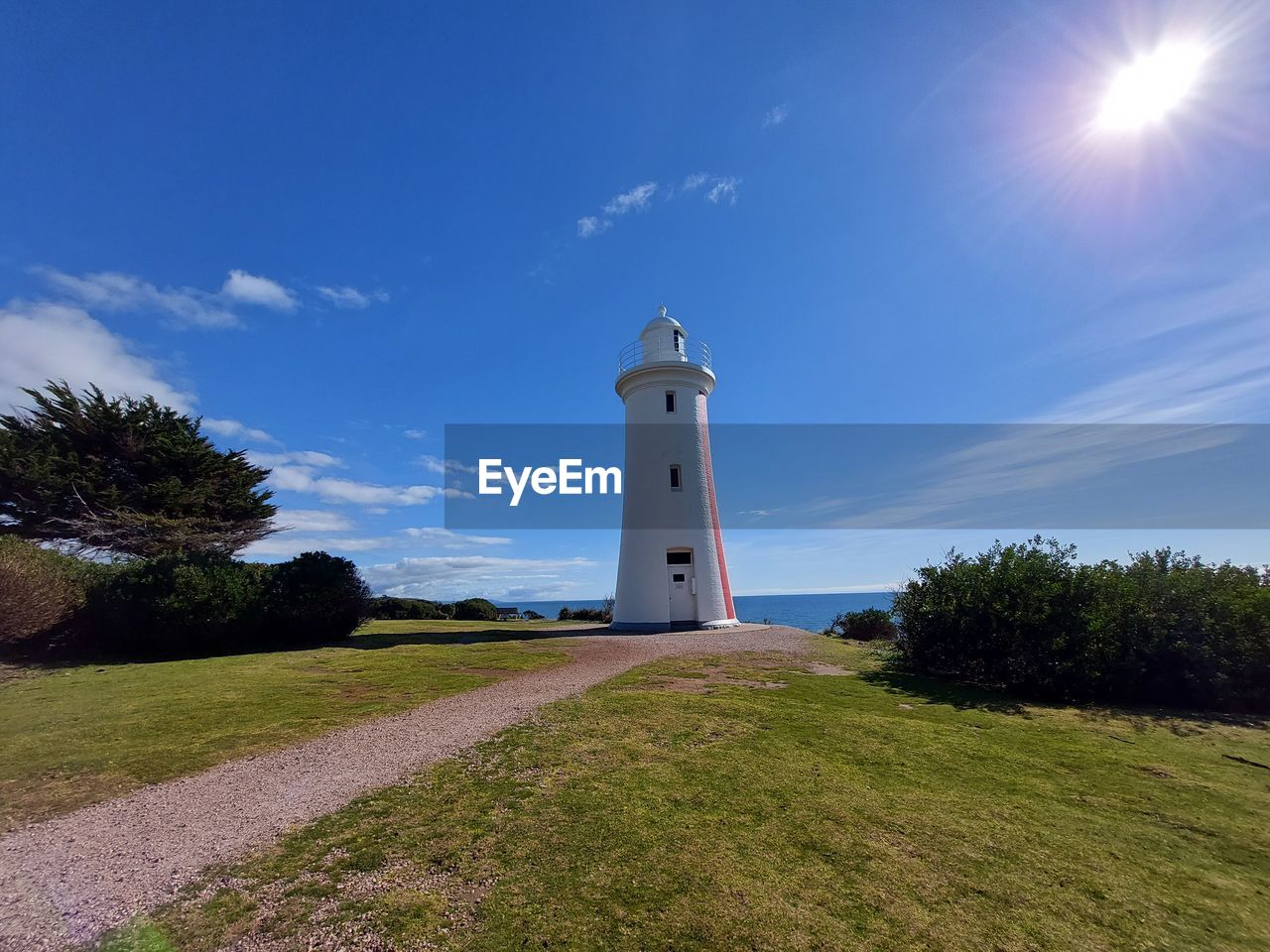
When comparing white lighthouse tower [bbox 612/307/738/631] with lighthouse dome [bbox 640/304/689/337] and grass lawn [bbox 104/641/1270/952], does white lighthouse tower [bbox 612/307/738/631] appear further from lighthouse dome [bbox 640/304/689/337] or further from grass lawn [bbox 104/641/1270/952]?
grass lawn [bbox 104/641/1270/952]

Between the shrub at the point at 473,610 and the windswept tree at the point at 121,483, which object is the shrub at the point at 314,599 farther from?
the shrub at the point at 473,610

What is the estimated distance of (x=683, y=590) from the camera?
19312mm

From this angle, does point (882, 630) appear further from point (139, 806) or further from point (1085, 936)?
point (139, 806)

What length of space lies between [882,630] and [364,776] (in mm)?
17459

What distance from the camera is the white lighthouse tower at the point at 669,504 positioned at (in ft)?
62.5

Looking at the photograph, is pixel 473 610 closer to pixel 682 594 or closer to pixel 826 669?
pixel 682 594

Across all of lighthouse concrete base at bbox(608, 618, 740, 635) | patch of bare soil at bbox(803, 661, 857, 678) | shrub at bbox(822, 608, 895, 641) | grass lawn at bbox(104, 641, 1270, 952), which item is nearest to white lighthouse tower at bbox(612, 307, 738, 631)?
lighthouse concrete base at bbox(608, 618, 740, 635)

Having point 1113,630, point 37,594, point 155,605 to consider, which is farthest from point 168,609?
point 1113,630

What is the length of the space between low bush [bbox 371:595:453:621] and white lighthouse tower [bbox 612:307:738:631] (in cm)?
1142

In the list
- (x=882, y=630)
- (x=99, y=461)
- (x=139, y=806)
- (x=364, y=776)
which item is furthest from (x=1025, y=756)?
(x=99, y=461)

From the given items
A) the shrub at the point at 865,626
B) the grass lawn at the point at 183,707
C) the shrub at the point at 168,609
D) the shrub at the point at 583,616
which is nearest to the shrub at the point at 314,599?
the shrub at the point at 168,609

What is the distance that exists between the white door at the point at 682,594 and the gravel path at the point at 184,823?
11.9 metres

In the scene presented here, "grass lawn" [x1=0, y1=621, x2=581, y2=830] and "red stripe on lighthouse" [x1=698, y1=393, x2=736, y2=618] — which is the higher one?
"red stripe on lighthouse" [x1=698, y1=393, x2=736, y2=618]

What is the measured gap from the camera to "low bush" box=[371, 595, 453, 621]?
2538cm
